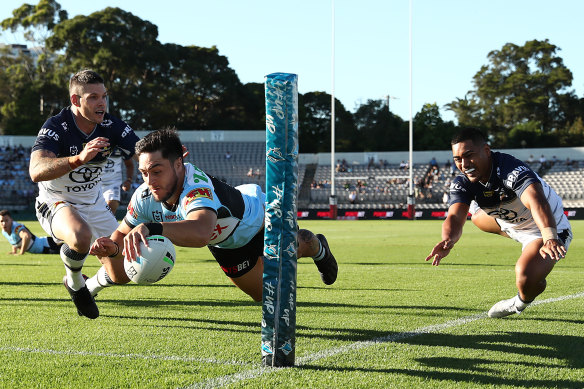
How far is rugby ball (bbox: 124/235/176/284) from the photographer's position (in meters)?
4.28

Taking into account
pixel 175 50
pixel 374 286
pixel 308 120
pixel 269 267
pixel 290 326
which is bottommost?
pixel 374 286

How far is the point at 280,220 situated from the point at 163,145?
102cm

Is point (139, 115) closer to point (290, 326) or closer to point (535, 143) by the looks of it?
point (535, 143)

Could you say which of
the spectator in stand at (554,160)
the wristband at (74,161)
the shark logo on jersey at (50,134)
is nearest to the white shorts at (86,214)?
the shark logo on jersey at (50,134)

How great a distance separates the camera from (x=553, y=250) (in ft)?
17.3

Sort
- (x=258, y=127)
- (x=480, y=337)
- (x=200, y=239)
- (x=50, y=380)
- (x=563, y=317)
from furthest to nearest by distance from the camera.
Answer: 1. (x=258, y=127)
2. (x=563, y=317)
3. (x=480, y=337)
4. (x=200, y=239)
5. (x=50, y=380)

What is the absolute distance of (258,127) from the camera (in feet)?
238

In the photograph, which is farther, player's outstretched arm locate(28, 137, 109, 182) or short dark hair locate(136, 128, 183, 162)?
player's outstretched arm locate(28, 137, 109, 182)

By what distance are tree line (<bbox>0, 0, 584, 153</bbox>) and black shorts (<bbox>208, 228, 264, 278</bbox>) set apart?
57.4 metres

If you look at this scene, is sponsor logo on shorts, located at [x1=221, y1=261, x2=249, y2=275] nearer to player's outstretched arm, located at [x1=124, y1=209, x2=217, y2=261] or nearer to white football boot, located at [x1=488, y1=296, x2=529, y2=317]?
player's outstretched arm, located at [x1=124, y1=209, x2=217, y2=261]

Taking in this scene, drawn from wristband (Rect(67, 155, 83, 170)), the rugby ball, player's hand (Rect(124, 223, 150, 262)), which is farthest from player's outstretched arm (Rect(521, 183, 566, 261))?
wristband (Rect(67, 155, 83, 170))

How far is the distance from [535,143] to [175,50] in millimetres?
38835

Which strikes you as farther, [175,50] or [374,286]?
[175,50]

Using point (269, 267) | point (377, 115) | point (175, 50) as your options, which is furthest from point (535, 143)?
point (269, 267)
